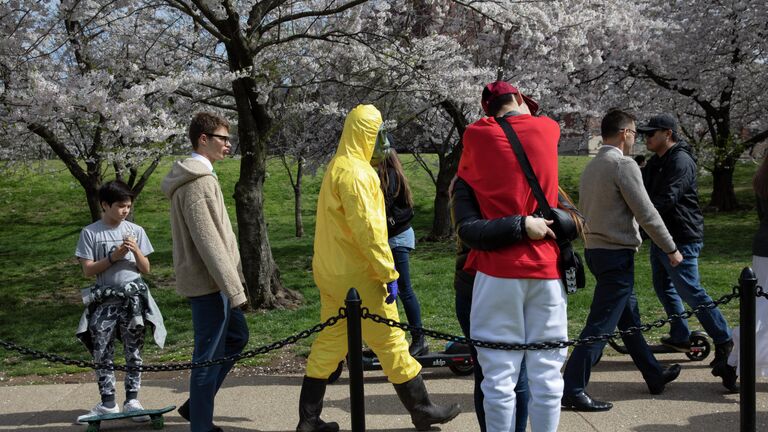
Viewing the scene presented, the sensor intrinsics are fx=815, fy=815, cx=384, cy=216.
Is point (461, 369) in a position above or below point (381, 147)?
below

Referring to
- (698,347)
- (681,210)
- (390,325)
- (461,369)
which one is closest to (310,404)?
(390,325)

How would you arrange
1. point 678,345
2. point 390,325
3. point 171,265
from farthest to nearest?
point 171,265, point 678,345, point 390,325

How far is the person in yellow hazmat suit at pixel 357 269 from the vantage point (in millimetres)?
4457

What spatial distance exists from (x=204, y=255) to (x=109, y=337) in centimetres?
112

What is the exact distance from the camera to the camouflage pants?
5.11 meters

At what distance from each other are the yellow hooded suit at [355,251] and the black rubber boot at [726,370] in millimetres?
2157

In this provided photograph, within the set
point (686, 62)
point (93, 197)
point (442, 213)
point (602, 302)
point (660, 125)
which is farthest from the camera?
point (686, 62)

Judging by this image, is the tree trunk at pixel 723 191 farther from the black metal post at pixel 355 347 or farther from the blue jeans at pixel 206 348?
the black metal post at pixel 355 347

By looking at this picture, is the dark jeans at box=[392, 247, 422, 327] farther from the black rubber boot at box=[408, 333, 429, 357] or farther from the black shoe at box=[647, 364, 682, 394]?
the black shoe at box=[647, 364, 682, 394]

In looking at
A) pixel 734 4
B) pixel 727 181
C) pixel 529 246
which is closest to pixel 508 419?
pixel 529 246

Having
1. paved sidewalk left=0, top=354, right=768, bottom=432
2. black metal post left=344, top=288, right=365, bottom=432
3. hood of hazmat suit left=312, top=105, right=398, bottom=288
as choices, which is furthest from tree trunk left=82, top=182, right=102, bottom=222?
black metal post left=344, top=288, right=365, bottom=432

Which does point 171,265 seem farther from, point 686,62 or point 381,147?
point 686,62

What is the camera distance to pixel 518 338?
3.67 metres

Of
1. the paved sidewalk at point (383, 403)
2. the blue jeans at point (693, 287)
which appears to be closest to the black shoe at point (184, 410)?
the paved sidewalk at point (383, 403)
